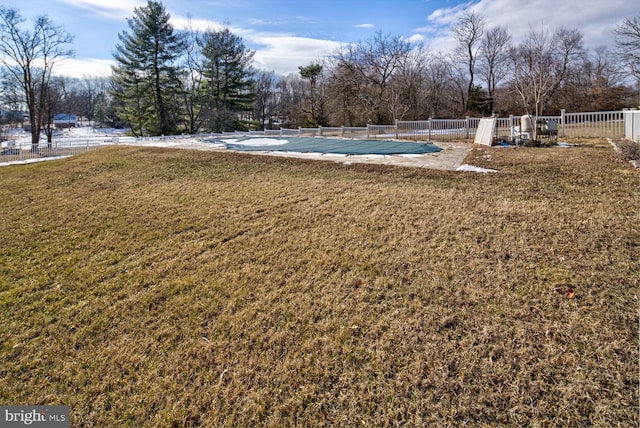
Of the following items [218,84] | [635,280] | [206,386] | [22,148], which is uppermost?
[218,84]

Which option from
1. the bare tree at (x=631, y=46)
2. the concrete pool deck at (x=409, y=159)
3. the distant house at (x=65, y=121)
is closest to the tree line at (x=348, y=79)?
the bare tree at (x=631, y=46)

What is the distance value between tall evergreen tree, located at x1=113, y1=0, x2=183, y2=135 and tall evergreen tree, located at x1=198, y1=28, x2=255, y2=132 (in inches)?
92.5

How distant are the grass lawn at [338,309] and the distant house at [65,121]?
76.0 metres

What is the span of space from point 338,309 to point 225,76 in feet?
91.0

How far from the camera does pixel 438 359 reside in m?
2.23

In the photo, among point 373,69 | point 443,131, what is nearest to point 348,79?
point 373,69

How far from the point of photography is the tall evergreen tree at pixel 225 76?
83.7 feet

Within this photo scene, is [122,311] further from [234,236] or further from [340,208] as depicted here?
[340,208]

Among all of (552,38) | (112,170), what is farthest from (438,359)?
(552,38)

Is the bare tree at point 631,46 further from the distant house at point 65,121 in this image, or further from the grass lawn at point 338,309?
the distant house at point 65,121

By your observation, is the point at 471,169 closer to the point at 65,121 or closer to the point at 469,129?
the point at 469,129

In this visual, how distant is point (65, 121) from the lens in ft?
213

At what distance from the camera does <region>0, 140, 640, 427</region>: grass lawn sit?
6.63 feet

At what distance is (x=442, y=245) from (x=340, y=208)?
5.56ft
